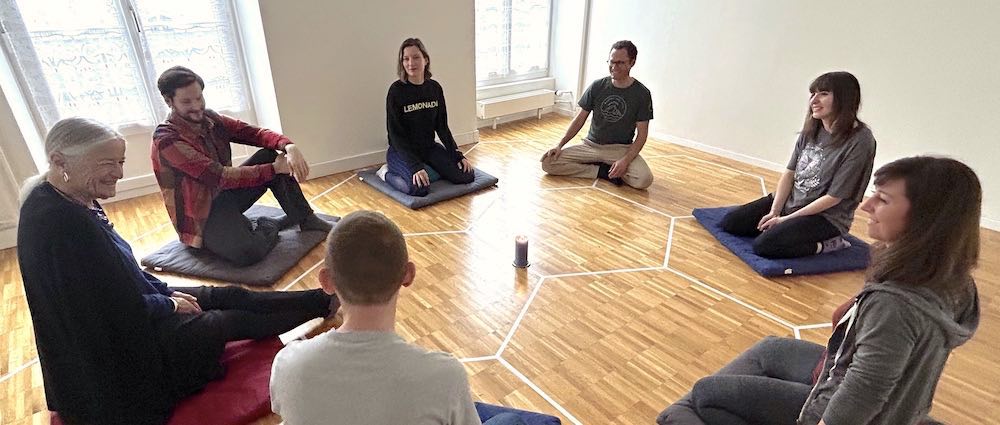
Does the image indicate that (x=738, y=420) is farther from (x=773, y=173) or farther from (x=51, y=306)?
(x=773, y=173)

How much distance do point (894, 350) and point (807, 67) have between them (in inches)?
135

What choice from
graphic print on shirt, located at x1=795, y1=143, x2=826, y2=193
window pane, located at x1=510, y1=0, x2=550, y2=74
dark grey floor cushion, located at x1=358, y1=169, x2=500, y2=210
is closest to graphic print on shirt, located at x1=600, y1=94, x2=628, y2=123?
dark grey floor cushion, located at x1=358, y1=169, x2=500, y2=210

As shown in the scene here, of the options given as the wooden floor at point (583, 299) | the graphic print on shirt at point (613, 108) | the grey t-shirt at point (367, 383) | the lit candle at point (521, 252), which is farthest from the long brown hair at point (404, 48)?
the grey t-shirt at point (367, 383)

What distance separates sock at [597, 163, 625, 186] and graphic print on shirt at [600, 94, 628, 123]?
348 mm

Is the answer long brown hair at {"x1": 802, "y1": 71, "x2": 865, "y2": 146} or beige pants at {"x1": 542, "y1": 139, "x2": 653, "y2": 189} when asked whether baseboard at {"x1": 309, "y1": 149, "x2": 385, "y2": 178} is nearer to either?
beige pants at {"x1": 542, "y1": 139, "x2": 653, "y2": 189}

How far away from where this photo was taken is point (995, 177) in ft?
10.3

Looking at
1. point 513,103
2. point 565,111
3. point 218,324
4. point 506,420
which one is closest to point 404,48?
point 513,103

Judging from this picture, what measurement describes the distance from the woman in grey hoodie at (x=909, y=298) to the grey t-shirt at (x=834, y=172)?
147cm

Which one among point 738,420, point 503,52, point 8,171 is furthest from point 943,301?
point 503,52

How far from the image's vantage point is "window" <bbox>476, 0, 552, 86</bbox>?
518cm

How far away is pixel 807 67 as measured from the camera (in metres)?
3.78

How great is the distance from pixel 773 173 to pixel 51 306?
440 cm

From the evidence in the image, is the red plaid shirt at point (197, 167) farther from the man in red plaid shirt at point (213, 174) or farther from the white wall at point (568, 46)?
the white wall at point (568, 46)

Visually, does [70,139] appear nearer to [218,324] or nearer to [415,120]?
[218,324]
